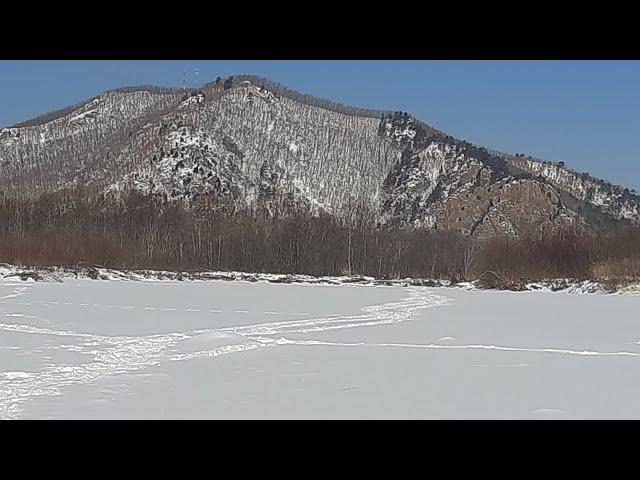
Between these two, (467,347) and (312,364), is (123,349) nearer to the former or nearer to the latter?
(312,364)

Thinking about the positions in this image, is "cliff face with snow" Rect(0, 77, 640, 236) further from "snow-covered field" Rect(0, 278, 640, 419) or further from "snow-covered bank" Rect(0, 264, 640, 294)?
"snow-covered field" Rect(0, 278, 640, 419)

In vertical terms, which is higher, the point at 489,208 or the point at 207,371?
the point at 489,208

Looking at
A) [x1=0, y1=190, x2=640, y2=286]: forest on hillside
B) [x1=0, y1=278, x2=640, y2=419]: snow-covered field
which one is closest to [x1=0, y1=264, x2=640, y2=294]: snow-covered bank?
[x1=0, y1=190, x2=640, y2=286]: forest on hillside

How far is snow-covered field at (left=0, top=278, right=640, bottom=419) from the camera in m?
5.69

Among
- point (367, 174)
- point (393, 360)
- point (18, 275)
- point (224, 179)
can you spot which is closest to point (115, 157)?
point (224, 179)

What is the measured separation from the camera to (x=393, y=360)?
27.6 ft

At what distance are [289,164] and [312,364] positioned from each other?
98.9 metres

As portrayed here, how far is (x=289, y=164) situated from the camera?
348ft

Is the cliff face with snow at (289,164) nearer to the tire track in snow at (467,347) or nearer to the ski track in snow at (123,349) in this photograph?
the ski track in snow at (123,349)

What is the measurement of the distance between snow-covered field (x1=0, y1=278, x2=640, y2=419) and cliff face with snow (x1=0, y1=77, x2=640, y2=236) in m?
68.9

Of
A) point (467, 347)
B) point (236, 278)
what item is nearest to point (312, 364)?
point (467, 347)
